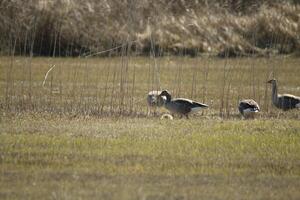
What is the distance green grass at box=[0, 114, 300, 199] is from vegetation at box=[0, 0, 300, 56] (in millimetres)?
11895

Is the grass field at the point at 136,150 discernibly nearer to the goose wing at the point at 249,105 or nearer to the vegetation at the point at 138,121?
the vegetation at the point at 138,121

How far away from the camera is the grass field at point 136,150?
9.43 metres

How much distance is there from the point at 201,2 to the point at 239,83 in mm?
11501

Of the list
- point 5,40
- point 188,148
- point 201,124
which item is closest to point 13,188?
point 188,148

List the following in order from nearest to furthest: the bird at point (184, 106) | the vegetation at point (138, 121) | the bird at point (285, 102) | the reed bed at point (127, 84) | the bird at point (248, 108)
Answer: the vegetation at point (138, 121), the bird at point (248, 108), the bird at point (184, 106), the reed bed at point (127, 84), the bird at point (285, 102)

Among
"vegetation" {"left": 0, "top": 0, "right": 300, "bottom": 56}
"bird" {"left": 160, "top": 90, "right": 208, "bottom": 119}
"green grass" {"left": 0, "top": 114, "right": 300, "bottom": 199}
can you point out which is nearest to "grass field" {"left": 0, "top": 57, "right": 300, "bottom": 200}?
"green grass" {"left": 0, "top": 114, "right": 300, "bottom": 199}

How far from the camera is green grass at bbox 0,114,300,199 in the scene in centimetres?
935

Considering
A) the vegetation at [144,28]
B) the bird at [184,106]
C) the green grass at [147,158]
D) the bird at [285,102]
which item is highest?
the vegetation at [144,28]

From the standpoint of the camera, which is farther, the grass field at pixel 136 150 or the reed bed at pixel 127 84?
the reed bed at pixel 127 84

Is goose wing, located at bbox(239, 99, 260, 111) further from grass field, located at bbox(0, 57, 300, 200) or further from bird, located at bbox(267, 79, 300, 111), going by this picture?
bird, located at bbox(267, 79, 300, 111)

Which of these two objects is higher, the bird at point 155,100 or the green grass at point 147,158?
the bird at point 155,100

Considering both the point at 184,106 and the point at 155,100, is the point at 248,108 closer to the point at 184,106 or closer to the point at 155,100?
the point at 184,106

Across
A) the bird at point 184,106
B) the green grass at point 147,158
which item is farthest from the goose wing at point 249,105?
the bird at point 184,106

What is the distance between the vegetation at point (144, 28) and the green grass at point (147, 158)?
11895mm
